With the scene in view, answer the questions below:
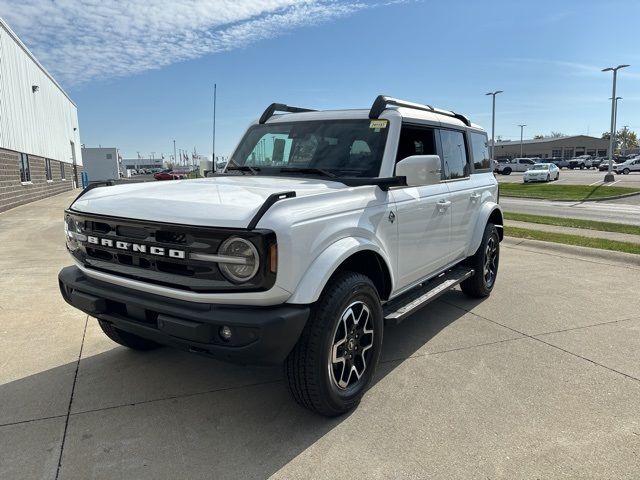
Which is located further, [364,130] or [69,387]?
[364,130]

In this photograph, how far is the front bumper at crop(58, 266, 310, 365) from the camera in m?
2.46

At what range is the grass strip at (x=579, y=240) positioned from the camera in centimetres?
811

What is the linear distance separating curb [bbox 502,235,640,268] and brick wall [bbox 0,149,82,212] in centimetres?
1575

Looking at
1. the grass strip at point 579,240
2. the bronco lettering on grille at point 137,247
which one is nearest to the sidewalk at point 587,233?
the grass strip at point 579,240

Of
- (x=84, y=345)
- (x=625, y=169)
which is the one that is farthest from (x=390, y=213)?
(x=625, y=169)

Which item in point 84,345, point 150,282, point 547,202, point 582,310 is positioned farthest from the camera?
point 547,202

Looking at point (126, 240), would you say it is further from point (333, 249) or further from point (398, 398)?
point (398, 398)

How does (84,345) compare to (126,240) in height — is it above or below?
below

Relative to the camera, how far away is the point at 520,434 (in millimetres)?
2842

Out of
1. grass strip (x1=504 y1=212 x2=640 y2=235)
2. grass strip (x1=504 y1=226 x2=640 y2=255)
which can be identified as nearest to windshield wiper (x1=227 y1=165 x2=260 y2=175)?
A: grass strip (x1=504 y1=226 x2=640 y2=255)

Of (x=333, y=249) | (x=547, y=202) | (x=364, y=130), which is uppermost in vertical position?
(x=364, y=130)

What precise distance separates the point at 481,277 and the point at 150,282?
12.6 feet

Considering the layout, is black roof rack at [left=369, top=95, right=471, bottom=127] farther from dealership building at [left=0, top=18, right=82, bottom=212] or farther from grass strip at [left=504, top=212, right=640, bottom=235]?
dealership building at [left=0, top=18, right=82, bottom=212]

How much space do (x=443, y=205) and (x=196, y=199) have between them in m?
2.35
